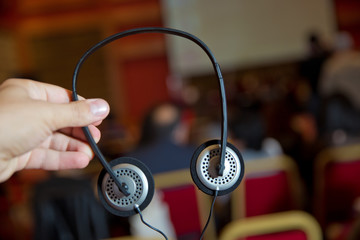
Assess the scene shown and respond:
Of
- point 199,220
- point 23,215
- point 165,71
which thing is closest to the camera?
point 199,220

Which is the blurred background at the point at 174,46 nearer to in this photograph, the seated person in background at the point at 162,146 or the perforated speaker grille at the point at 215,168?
the seated person in background at the point at 162,146

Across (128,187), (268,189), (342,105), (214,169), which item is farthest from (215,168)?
(342,105)

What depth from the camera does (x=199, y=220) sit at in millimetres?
2121

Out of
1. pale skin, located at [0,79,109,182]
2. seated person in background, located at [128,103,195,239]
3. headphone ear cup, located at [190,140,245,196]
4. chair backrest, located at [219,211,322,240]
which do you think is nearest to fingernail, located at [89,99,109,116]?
pale skin, located at [0,79,109,182]

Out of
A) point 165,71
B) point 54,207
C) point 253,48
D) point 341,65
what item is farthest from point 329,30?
point 54,207

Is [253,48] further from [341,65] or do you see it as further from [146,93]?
[341,65]

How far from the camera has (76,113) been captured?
61cm

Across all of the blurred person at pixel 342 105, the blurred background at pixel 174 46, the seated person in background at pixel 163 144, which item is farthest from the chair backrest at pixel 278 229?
the blurred background at pixel 174 46

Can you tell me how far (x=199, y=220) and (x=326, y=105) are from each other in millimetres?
1280

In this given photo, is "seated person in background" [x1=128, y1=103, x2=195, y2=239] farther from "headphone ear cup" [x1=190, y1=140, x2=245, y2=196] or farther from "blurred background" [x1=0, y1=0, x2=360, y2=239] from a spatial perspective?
"blurred background" [x1=0, y1=0, x2=360, y2=239]

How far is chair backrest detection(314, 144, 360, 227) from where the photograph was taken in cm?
207

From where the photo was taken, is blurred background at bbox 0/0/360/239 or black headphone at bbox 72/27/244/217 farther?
blurred background at bbox 0/0/360/239

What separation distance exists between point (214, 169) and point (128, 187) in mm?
119

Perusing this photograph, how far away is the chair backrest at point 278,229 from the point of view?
4.15 feet
